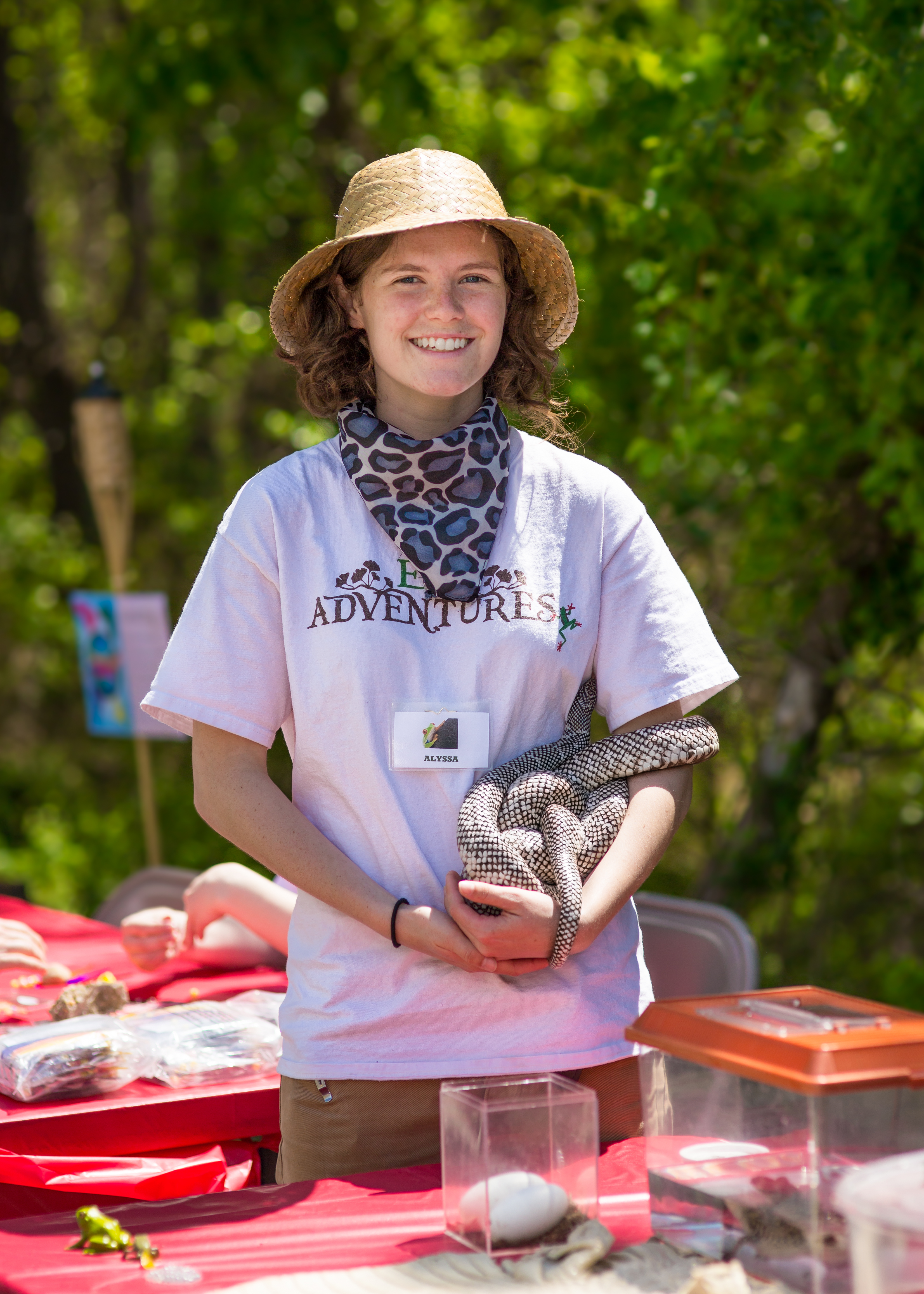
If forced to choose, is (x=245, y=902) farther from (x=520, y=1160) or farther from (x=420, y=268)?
(x=520, y=1160)

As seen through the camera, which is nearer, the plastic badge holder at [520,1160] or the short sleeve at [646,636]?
the plastic badge holder at [520,1160]

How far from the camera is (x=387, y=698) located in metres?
1.59

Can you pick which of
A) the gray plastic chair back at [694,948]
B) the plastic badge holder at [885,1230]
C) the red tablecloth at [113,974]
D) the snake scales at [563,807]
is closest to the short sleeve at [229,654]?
the snake scales at [563,807]

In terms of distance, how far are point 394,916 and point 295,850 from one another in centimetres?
14

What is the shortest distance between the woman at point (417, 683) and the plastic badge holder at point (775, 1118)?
13.0 inches

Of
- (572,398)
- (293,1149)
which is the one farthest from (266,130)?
(293,1149)

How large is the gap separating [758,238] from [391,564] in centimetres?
239

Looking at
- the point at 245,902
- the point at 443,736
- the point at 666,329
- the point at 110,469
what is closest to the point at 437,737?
the point at 443,736

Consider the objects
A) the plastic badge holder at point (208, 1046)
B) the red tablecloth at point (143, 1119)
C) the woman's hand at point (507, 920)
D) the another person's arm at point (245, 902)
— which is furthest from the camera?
the another person's arm at point (245, 902)

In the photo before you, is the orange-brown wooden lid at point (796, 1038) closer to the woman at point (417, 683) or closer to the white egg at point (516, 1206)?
the white egg at point (516, 1206)

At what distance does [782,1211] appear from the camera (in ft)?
3.56

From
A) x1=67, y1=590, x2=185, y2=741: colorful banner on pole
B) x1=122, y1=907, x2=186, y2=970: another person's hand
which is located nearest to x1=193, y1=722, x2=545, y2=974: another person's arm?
x1=122, y1=907, x2=186, y2=970: another person's hand

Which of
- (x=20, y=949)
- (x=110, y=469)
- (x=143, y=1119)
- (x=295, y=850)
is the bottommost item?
(x=143, y=1119)

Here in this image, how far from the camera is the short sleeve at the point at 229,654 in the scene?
1587 mm
